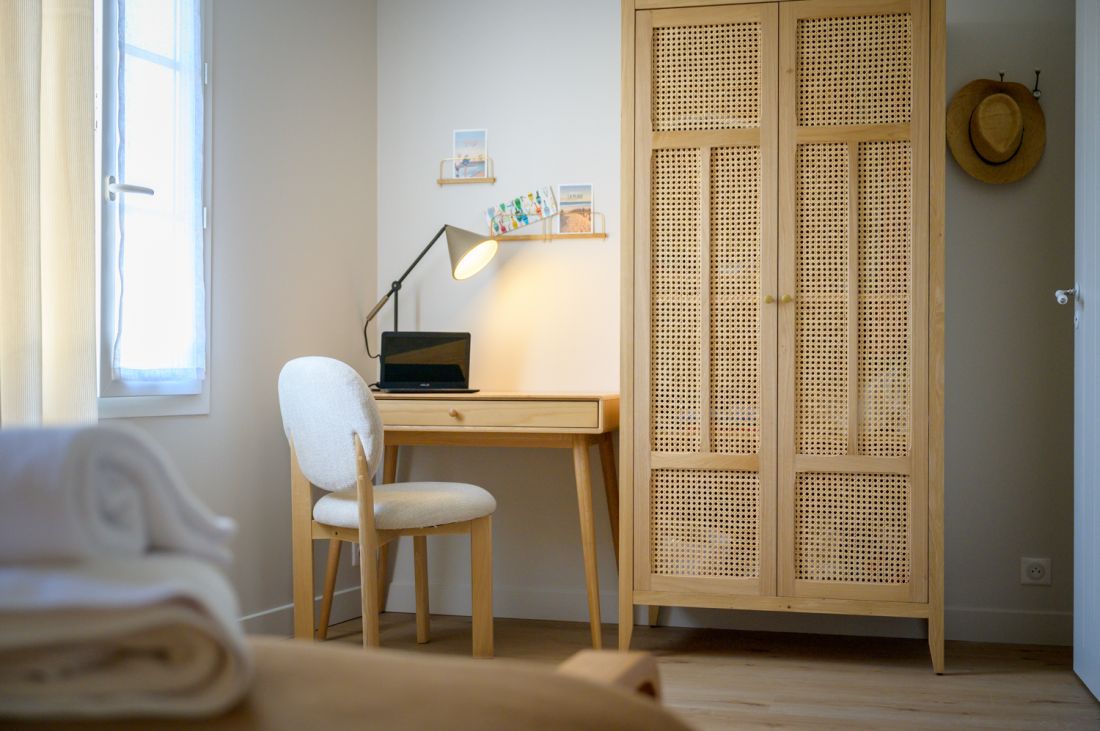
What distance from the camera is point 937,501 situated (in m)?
2.94

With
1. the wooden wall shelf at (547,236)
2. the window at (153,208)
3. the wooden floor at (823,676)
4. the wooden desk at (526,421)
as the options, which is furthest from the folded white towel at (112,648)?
the wooden wall shelf at (547,236)

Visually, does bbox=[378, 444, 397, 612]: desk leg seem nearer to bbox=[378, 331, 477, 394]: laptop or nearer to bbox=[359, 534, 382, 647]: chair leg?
bbox=[378, 331, 477, 394]: laptop

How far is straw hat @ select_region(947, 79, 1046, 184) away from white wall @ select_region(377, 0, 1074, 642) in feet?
0.16

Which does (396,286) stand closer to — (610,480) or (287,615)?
(610,480)

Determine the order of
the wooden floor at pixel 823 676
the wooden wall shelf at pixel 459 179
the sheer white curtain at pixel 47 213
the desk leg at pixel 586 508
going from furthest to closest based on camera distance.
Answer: the wooden wall shelf at pixel 459 179
the desk leg at pixel 586 508
the wooden floor at pixel 823 676
the sheer white curtain at pixel 47 213

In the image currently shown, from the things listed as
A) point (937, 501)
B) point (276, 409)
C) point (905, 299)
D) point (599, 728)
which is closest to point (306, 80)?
point (276, 409)

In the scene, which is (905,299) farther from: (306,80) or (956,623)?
(306,80)

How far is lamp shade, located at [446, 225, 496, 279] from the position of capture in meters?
3.54

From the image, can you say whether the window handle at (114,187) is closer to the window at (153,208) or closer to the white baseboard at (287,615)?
the window at (153,208)

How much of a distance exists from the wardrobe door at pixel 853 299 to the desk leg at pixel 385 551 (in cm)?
135

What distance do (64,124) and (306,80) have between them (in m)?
1.25

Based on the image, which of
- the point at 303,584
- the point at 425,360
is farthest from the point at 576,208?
the point at 303,584

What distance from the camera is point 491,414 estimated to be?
3.18 m

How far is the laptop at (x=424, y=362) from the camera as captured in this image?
11.2 ft
